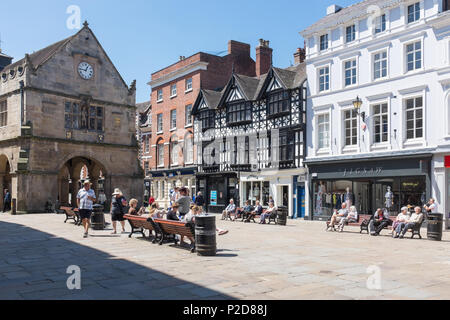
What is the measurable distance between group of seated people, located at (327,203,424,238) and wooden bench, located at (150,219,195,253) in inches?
338

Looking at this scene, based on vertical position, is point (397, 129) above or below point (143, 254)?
above

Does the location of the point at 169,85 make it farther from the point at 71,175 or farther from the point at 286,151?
the point at 286,151

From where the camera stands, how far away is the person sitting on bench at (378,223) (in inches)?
687

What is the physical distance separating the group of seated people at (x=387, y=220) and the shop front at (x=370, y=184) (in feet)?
12.4

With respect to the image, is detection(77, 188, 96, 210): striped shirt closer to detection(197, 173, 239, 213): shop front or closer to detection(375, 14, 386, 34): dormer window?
detection(375, 14, 386, 34): dormer window

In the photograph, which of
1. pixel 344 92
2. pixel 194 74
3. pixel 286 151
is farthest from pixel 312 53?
pixel 194 74

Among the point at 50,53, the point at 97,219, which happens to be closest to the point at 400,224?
the point at 97,219

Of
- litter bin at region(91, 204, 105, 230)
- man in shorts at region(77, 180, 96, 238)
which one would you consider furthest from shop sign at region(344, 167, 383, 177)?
man in shorts at region(77, 180, 96, 238)

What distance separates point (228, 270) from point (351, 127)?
726 inches

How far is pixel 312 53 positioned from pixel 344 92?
387 centimetres

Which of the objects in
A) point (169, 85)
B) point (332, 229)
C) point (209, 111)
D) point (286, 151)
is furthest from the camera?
point (169, 85)

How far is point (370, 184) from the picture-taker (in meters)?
24.5

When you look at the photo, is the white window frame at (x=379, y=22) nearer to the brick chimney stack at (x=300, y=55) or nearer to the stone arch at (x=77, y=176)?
the brick chimney stack at (x=300, y=55)
